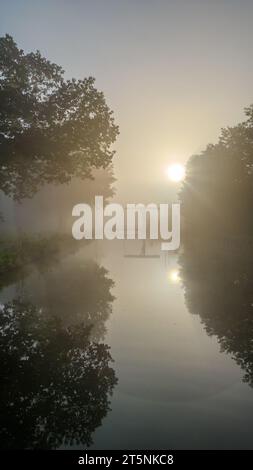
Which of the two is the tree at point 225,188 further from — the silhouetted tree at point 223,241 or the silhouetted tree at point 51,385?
the silhouetted tree at point 51,385

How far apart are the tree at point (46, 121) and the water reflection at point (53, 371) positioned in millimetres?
9575

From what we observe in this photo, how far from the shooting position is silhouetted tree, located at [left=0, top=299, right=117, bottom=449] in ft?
21.6

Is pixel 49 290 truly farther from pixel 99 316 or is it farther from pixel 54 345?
pixel 54 345

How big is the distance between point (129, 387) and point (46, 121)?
19.0m

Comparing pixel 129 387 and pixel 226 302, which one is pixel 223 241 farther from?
pixel 129 387

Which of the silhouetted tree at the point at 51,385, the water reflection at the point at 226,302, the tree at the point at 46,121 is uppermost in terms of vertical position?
the tree at the point at 46,121

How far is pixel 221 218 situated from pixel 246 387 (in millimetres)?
53589

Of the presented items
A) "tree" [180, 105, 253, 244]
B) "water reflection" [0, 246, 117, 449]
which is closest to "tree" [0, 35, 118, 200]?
"water reflection" [0, 246, 117, 449]

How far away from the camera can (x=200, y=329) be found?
43.3ft

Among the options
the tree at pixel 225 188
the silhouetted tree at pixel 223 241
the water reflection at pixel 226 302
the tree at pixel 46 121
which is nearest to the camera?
the water reflection at pixel 226 302

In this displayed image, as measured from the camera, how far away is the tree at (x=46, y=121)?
22969 millimetres

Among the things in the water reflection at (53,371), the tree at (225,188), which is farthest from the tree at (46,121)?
the tree at (225,188)

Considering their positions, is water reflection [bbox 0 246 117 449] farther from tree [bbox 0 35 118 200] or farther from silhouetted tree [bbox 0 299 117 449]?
tree [bbox 0 35 118 200]
